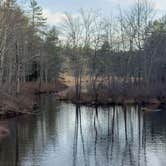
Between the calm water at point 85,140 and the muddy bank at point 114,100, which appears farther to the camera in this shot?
the muddy bank at point 114,100

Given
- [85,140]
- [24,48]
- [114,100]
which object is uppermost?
[24,48]

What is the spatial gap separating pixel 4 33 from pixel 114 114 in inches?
549

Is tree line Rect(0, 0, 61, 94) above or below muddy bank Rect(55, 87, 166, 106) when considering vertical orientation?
above

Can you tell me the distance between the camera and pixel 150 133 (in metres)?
32.7

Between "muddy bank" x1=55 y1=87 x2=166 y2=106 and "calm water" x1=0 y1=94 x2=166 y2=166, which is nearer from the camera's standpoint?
"calm water" x1=0 y1=94 x2=166 y2=166

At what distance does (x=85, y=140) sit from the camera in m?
30.2

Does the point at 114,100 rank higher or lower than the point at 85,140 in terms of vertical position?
higher

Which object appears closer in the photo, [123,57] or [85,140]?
[85,140]

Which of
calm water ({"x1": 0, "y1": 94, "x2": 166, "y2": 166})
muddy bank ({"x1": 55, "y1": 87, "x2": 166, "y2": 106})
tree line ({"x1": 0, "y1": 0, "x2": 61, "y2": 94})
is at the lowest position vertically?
calm water ({"x1": 0, "y1": 94, "x2": 166, "y2": 166})

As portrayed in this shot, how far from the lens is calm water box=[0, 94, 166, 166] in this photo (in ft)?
79.1

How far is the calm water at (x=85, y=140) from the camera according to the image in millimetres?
24109

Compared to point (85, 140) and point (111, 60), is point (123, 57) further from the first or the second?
point (85, 140)

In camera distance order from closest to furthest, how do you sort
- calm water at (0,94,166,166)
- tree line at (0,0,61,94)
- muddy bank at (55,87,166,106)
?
calm water at (0,94,166,166), tree line at (0,0,61,94), muddy bank at (55,87,166,106)

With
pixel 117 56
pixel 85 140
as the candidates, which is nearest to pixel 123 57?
pixel 117 56
